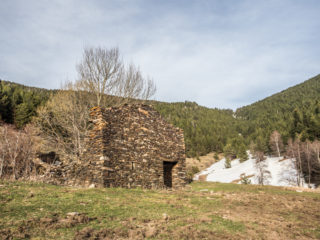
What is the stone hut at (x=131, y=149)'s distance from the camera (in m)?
10.6

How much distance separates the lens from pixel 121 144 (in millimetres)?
11438

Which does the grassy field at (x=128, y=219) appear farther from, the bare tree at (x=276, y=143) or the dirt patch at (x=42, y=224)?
the bare tree at (x=276, y=143)

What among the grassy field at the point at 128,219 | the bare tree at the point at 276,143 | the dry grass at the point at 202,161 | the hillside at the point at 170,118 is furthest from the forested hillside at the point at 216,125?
the grassy field at the point at 128,219

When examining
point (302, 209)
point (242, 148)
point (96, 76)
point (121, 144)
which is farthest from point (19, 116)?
point (242, 148)

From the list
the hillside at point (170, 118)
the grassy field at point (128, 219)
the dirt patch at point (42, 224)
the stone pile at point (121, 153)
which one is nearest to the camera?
the dirt patch at point (42, 224)

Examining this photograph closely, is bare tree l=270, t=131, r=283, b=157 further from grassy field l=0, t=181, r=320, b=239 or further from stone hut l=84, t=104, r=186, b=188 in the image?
grassy field l=0, t=181, r=320, b=239

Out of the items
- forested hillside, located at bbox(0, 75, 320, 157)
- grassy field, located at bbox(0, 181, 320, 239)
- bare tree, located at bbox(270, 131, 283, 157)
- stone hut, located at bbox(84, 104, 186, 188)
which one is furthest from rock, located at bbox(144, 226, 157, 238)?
bare tree, located at bbox(270, 131, 283, 157)

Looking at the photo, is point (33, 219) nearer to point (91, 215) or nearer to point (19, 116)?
point (91, 215)

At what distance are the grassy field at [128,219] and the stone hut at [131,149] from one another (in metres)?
2.20

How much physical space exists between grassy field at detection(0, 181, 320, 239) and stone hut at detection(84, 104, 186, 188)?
220 centimetres

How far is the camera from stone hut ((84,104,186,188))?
1058cm

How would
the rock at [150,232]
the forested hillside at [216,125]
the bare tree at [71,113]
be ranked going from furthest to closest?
the forested hillside at [216,125] → the bare tree at [71,113] → the rock at [150,232]

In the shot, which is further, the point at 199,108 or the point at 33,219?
the point at 199,108

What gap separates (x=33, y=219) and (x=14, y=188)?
2.96 meters
